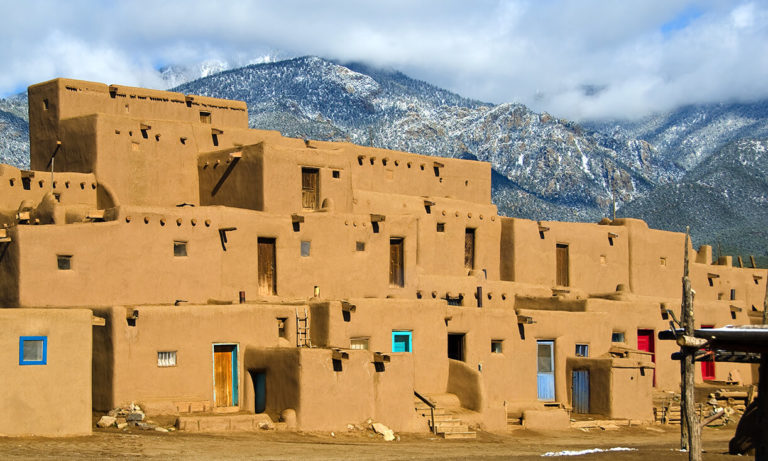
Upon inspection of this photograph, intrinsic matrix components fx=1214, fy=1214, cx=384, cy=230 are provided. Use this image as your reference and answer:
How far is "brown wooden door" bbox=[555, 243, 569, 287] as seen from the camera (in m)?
43.1

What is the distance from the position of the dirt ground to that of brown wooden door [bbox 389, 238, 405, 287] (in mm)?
6565

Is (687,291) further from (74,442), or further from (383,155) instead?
(383,155)

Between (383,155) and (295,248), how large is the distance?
8032mm

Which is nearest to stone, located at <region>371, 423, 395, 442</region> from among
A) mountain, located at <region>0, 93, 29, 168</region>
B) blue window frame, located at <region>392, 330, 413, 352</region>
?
blue window frame, located at <region>392, 330, 413, 352</region>

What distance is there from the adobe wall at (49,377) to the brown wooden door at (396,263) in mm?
12490

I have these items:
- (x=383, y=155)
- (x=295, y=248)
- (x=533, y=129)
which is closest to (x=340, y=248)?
(x=295, y=248)

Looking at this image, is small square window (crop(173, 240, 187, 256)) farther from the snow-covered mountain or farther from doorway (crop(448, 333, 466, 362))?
the snow-covered mountain

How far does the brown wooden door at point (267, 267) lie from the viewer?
33.3 metres

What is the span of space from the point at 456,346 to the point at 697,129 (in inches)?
2982

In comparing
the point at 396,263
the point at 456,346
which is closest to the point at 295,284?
the point at 396,263

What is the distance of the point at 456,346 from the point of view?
34000 millimetres

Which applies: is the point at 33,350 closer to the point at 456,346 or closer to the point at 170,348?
the point at 170,348

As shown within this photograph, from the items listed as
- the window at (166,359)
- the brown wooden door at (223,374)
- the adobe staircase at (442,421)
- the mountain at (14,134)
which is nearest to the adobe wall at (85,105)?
the brown wooden door at (223,374)

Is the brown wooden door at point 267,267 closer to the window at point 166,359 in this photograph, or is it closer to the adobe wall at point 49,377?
the window at point 166,359
